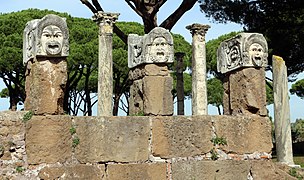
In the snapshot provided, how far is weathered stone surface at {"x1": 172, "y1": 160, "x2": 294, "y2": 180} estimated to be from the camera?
582cm

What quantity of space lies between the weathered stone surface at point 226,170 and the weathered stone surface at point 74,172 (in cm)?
96

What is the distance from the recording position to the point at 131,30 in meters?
21.7

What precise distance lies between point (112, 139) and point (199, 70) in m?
6.00

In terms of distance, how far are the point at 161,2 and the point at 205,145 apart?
324 inches

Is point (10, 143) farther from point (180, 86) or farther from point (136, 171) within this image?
point (180, 86)

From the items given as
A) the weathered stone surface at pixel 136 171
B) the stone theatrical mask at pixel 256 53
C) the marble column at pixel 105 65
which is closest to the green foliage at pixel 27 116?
the weathered stone surface at pixel 136 171

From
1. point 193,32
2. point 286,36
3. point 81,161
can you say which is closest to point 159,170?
point 81,161

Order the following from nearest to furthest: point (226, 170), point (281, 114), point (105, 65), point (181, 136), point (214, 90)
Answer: point (181, 136) → point (226, 170) → point (281, 114) → point (105, 65) → point (214, 90)

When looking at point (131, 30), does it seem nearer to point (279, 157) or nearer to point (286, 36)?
point (286, 36)

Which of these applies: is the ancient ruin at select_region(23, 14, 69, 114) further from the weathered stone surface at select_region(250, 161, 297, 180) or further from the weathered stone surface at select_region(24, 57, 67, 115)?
the weathered stone surface at select_region(250, 161, 297, 180)

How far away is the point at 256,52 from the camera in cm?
644

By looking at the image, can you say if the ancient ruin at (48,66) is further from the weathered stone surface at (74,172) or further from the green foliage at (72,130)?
the weathered stone surface at (74,172)

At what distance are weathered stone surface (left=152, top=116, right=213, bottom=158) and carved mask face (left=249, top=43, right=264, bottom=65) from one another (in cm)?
110

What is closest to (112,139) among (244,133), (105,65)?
(244,133)
